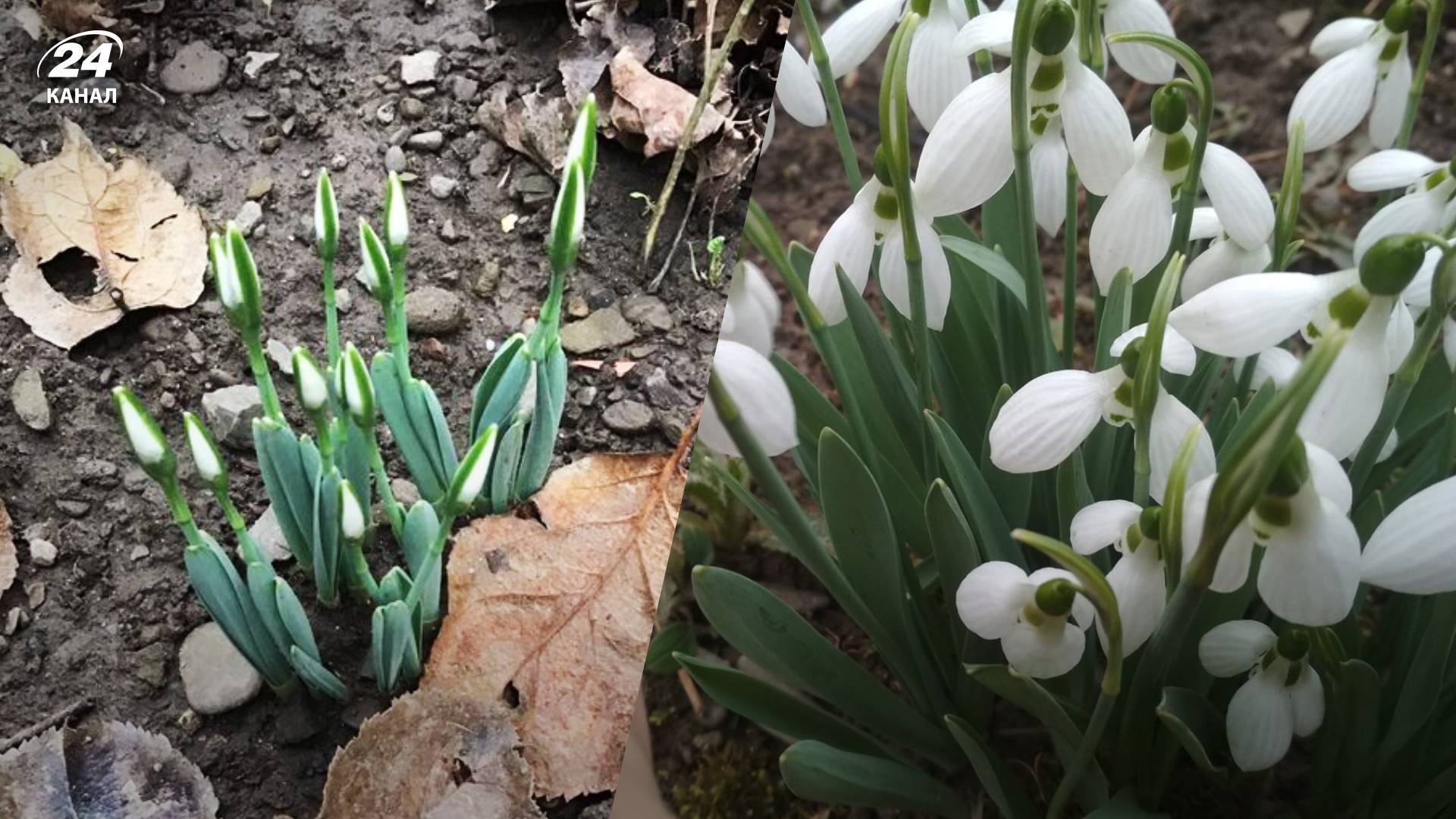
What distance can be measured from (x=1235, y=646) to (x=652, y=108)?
1.11ft

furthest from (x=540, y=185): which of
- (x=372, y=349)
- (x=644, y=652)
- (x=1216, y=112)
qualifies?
(x=1216, y=112)

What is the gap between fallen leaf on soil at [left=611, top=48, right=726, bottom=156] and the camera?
0.53m

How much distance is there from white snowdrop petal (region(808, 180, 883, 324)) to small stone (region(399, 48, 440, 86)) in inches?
10.1

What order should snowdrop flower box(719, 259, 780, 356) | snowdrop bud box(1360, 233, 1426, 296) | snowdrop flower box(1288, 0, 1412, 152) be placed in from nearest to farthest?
snowdrop bud box(1360, 233, 1426, 296)
snowdrop flower box(719, 259, 780, 356)
snowdrop flower box(1288, 0, 1412, 152)

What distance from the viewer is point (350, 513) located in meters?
0.47

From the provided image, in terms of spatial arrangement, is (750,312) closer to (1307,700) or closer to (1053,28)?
(1053,28)

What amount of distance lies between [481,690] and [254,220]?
0.24 m

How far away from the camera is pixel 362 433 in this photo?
48 centimetres

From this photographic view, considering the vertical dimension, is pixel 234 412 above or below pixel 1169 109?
below

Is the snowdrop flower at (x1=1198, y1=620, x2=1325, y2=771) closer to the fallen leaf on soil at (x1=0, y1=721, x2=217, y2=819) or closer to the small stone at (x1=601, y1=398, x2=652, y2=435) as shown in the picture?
the small stone at (x1=601, y1=398, x2=652, y2=435)

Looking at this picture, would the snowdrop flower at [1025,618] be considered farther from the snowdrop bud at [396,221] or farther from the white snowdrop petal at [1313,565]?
the snowdrop bud at [396,221]

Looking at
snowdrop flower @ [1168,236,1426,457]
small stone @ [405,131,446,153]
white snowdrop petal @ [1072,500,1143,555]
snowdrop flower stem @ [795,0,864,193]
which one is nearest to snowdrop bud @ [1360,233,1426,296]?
snowdrop flower @ [1168,236,1426,457]

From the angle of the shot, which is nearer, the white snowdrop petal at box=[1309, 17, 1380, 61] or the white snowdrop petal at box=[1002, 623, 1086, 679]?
the white snowdrop petal at box=[1002, 623, 1086, 679]

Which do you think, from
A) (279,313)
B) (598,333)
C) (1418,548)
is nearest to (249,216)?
(279,313)
